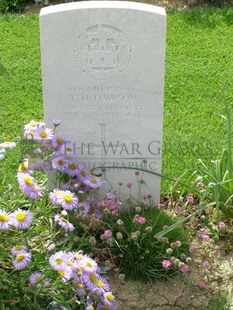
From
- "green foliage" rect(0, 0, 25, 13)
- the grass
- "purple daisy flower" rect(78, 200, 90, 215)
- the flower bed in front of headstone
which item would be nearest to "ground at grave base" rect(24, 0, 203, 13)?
"green foliage" rect(0, 0, 25, 13)

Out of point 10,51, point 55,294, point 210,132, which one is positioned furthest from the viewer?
point 10,51

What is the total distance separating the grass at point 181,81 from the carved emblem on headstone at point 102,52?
938 millimetres

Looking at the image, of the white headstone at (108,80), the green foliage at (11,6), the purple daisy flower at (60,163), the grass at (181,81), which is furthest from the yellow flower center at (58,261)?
the green foliage at (11,6)

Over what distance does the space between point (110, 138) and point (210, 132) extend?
1347 millimetres

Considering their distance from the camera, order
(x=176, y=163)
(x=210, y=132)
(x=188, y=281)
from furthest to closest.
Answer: (x=210, y=132), (x=176, y=163), (x=188, y=281)

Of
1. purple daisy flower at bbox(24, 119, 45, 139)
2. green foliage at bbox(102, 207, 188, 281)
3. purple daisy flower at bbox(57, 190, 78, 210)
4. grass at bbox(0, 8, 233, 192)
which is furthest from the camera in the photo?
grass at bbox(0, 8, 233, 192)

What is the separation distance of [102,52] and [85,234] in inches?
38.3

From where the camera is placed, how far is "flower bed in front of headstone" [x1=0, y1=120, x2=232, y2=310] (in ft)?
10.0

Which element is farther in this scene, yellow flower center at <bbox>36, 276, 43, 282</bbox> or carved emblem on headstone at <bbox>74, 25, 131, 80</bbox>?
carved emblem on headstone at <bbox>74, 25, 131, 80</bbox>

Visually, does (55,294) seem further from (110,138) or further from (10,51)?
(10,51)

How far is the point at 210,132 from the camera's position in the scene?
4.92 metres

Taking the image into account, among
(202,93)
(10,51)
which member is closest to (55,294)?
(202,93)

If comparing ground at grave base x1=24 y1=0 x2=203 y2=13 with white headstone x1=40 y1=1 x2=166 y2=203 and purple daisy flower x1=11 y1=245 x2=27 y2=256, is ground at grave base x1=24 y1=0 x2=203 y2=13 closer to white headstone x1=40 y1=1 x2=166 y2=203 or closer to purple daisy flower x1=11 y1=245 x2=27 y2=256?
white headstone x1=40 y1=1 x2=166 y2=203

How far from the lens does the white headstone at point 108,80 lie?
3484 mm
